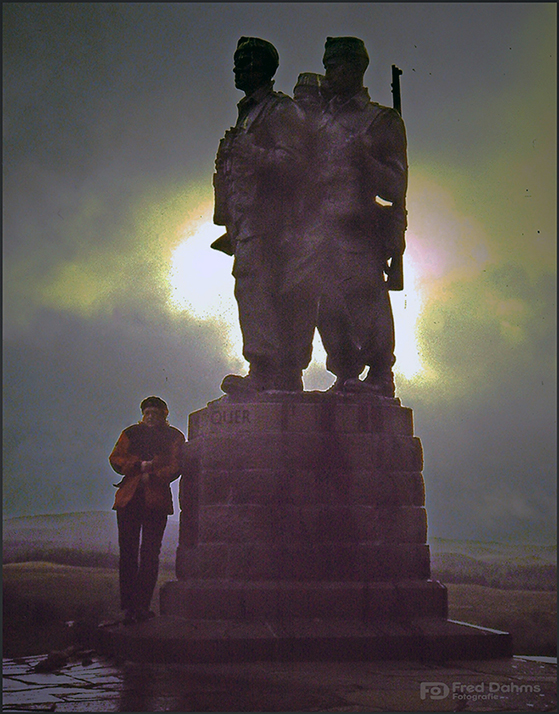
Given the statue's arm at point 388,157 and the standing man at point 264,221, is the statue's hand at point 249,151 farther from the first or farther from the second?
the statue's arm at point 388,157

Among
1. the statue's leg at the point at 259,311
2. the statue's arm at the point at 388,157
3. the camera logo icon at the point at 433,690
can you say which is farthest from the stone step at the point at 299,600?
the statue's arm at the point at 388,157

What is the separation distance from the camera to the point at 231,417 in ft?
20.5

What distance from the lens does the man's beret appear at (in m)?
6.93

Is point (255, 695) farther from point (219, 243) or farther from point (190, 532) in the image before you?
point (219, 243)

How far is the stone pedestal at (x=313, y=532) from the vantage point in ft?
18.4

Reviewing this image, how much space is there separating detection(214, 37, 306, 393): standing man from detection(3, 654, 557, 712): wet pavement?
2.30m

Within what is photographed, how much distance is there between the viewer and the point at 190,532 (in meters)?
6.46

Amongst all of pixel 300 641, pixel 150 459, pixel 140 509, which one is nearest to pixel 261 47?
pixel 150 459

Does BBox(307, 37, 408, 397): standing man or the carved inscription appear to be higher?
BBox(307, 37, 408, 397): standing man

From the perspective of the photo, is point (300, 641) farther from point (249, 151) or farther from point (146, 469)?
point (249, 151)

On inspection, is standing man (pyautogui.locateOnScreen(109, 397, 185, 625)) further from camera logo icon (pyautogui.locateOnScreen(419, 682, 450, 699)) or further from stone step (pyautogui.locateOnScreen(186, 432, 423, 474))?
camera logo icon (pyautogui.locateOnScreen(419, 682, 450, 699))

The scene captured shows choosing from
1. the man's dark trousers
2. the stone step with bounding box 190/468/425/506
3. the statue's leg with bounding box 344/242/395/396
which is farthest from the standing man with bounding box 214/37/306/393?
the man's dark trousers

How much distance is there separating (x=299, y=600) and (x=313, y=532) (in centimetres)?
50

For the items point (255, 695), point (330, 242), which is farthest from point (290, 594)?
point (330, 242)
